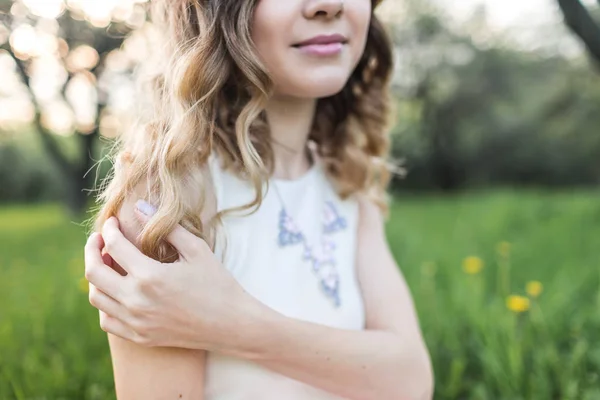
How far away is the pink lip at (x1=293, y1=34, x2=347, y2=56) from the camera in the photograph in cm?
125

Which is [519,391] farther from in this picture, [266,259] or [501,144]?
[501,144]

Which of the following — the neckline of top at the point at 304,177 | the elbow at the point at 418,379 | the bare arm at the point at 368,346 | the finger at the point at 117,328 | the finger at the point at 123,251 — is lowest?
the elbow at the point at 418,379

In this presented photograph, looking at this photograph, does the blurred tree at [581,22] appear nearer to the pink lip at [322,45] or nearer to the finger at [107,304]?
the pink lip at [322,45]

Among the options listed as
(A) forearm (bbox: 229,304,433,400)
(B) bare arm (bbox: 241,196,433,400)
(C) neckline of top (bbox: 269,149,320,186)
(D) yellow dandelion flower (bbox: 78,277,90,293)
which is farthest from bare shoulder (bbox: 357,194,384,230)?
(D) yellow dandelion flower (bbox: 78,277,90,293)

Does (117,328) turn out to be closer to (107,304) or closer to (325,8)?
(107,304)

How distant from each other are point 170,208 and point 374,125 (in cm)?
78

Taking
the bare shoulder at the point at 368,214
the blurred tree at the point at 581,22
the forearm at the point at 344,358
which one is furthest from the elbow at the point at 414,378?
the blurred tree at the point at 581,22

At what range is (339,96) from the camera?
1687 mm

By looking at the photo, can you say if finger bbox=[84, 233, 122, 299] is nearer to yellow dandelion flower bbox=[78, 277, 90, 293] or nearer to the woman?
the woman

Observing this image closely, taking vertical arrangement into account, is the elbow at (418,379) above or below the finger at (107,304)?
below

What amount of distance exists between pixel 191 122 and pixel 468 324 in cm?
149

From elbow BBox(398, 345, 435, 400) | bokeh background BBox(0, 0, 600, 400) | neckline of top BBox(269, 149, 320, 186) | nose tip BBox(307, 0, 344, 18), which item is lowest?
bokeh background BBox(0, 0, 600, 400)

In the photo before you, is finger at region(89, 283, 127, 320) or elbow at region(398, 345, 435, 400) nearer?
finger at region(89, 283, 127, 320)

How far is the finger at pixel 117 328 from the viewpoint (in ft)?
3.61
